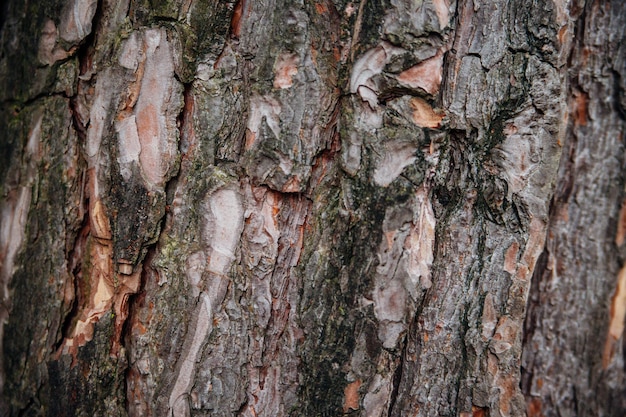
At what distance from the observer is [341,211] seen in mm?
1092

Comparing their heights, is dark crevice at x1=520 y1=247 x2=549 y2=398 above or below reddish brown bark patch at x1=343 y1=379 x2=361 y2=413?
above

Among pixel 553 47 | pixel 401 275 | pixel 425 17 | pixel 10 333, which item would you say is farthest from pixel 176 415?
pixel 553 47

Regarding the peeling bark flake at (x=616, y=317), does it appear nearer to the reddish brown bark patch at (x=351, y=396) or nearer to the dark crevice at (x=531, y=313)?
the dark crevice at (x=531, y=313)

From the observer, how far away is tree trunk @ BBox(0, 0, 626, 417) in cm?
104

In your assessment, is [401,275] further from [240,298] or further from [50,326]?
[50,326]

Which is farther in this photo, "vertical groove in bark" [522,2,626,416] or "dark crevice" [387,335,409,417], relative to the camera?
"dark crevice" [387,335,409,417]

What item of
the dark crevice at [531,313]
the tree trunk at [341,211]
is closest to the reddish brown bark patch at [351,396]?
the tree trunk at [341,211]

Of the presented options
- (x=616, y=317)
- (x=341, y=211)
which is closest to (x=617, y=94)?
(x=616, y=317)

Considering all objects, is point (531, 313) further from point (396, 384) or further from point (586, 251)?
point (396, 384)

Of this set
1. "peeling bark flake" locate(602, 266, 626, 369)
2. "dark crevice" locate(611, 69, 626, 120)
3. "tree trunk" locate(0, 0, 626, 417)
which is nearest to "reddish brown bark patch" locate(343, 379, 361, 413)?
"tree trunk" locate(0, 0, 626, 417)

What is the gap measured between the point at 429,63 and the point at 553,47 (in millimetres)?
252

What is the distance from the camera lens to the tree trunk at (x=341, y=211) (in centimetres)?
104

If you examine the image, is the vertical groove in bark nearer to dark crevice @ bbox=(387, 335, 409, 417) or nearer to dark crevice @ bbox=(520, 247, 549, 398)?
dark crevice @ bbox=(520, 247, 549, 398)

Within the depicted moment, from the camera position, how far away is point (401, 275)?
107 centimetres
